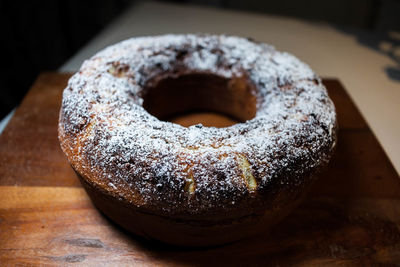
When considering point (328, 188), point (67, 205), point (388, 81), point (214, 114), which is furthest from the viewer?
point (388, 81)

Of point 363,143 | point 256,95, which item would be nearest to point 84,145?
point 256,95

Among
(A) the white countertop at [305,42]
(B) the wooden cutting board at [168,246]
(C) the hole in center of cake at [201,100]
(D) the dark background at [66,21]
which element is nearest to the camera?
(B) the wooden cutting board at [168,246]

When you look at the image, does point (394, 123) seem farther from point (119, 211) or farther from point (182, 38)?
point (119, 211)

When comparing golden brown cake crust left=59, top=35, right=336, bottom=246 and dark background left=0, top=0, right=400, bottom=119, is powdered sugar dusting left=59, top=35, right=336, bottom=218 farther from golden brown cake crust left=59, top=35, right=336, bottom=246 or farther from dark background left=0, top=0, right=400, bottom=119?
dark background left=0, top=0, right=400, bottom=119

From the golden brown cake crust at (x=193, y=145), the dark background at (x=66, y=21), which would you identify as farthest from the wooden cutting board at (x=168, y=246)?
the dark background at (x=66, y=21)

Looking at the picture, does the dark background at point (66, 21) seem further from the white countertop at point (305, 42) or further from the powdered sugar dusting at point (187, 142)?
the powdered sugar dusting at point (187, 142)
